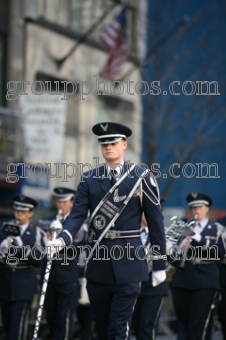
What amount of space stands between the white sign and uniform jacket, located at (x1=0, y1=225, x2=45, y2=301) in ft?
25.6

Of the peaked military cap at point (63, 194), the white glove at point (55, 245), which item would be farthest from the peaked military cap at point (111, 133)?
the peaked military cap at point (63, 194)

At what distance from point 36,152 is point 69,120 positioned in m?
3.05

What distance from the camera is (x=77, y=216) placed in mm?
8617

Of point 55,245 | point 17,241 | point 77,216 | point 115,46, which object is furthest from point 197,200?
point 115,46

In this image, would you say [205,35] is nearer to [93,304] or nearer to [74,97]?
[74,97]

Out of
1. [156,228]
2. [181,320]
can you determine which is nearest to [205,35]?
[181,320]

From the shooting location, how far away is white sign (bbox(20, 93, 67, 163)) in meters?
18.9

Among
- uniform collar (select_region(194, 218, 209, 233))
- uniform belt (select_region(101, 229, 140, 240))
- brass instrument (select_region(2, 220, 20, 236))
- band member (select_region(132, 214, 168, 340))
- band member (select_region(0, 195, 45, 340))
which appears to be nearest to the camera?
uniform belt (select_region(101, 229, 140, 240))

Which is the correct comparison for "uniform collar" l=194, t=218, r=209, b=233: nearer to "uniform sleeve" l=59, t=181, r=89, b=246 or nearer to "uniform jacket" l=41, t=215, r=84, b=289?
"uniform jacket" l=41, t=215, r=84, b=289

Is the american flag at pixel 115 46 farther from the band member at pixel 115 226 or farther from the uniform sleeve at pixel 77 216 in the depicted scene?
the uniform sleeve at pixel 77 216

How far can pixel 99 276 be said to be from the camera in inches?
336

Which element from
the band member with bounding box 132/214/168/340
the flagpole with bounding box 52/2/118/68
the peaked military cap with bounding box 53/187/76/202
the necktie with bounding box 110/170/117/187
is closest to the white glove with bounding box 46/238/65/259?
the necktie with bounding box 110/170/117/187

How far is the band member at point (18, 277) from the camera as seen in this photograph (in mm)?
10945

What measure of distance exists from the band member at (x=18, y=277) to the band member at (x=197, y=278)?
1.78m
